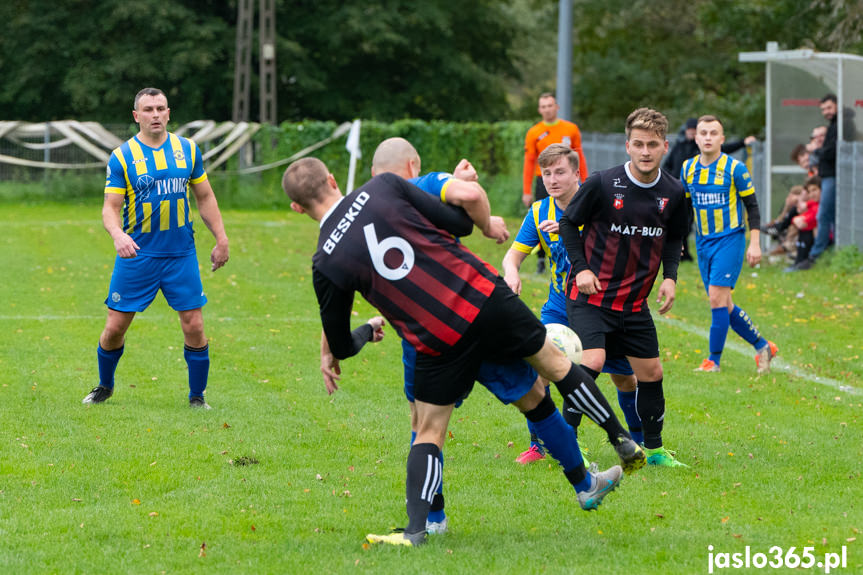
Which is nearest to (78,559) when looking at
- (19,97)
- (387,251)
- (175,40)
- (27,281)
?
(387,251)

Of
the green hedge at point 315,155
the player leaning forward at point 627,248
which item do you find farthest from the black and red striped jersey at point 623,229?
the green hedge at point 315,155

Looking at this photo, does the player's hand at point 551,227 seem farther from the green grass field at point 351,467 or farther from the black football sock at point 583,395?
the black football sock at point 583,395

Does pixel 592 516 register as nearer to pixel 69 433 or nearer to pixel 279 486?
pixel 279 486

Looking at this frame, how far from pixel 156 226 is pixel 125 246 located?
453 mm

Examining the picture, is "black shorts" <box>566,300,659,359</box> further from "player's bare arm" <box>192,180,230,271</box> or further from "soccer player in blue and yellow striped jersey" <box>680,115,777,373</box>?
"soccer player in blue and yellow striped jersey" <box>680,115,777,373</box>

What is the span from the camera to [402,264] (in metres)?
4.64

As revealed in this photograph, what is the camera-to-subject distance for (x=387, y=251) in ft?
15.2

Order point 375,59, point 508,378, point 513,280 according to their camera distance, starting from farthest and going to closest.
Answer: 1. point 375,59
2. point 513,280
3. point 508,378

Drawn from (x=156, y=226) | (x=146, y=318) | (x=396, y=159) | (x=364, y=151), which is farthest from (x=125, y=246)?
(x=364, y=151)

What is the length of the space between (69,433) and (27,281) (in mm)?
8329

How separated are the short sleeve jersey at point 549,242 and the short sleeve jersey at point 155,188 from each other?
8.27 feet

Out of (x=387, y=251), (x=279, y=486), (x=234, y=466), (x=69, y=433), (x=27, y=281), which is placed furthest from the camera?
(x=27, y=281)

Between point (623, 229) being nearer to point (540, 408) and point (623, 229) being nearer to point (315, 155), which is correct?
point (540, 408)

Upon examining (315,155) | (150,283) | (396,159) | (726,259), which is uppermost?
(315,155)
